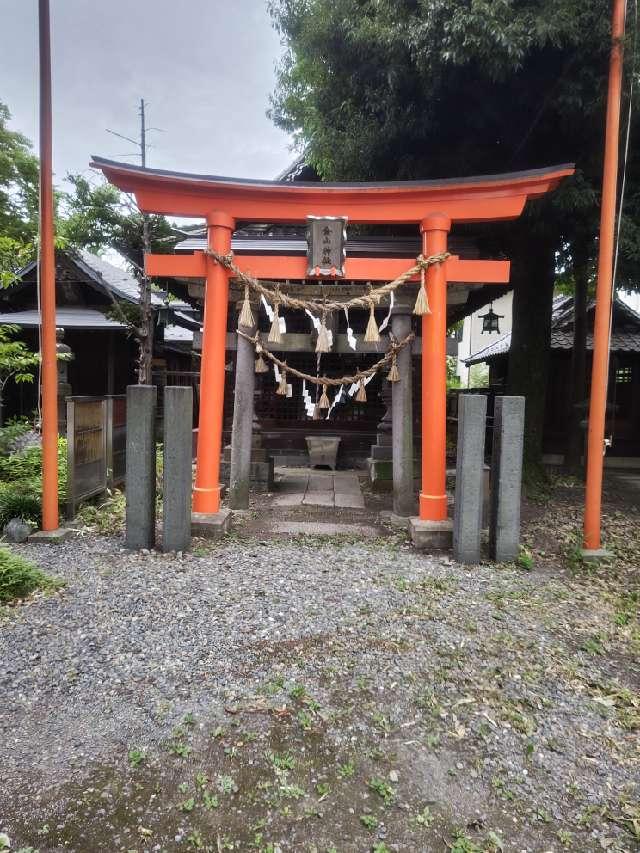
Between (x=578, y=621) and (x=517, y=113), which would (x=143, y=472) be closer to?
(x=578, y=621)

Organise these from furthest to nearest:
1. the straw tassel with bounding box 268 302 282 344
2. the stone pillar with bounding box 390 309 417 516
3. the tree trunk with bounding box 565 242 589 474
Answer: the tree trunk with bounding box 565 242 589 474
the stone pillar with bounding box 390 309 417 516
the straw tassel with bounding box 268 302 282 344

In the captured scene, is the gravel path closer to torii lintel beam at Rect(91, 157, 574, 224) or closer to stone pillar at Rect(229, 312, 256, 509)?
stone pillar at Rect(229, 312, 256, 509)

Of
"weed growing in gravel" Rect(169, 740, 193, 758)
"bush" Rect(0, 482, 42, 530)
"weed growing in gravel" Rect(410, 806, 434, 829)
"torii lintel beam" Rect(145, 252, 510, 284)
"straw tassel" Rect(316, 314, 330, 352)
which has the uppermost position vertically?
"torii lintel beam" Rect(145, 252, 510, 284)

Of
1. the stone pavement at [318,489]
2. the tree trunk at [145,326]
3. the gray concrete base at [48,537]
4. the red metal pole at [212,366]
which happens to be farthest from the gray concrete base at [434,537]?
the tree trunk at [145,326]

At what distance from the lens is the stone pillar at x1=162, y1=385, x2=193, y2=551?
4504 mm

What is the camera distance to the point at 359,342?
5859 mm

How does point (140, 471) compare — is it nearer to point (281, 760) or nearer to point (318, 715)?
point (318, 715)

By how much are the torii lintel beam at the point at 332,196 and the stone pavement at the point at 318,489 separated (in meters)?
3.90

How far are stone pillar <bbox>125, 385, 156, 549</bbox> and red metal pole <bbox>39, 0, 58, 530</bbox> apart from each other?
35.4 inches

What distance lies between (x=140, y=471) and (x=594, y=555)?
15.3 feet

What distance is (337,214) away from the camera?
5.17m

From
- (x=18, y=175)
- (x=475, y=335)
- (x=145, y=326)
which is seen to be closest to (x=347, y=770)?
(x=145, y=326)

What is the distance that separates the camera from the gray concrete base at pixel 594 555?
4801mm

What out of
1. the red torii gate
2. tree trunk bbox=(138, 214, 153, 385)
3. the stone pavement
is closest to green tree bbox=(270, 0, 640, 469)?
the red torii gate
